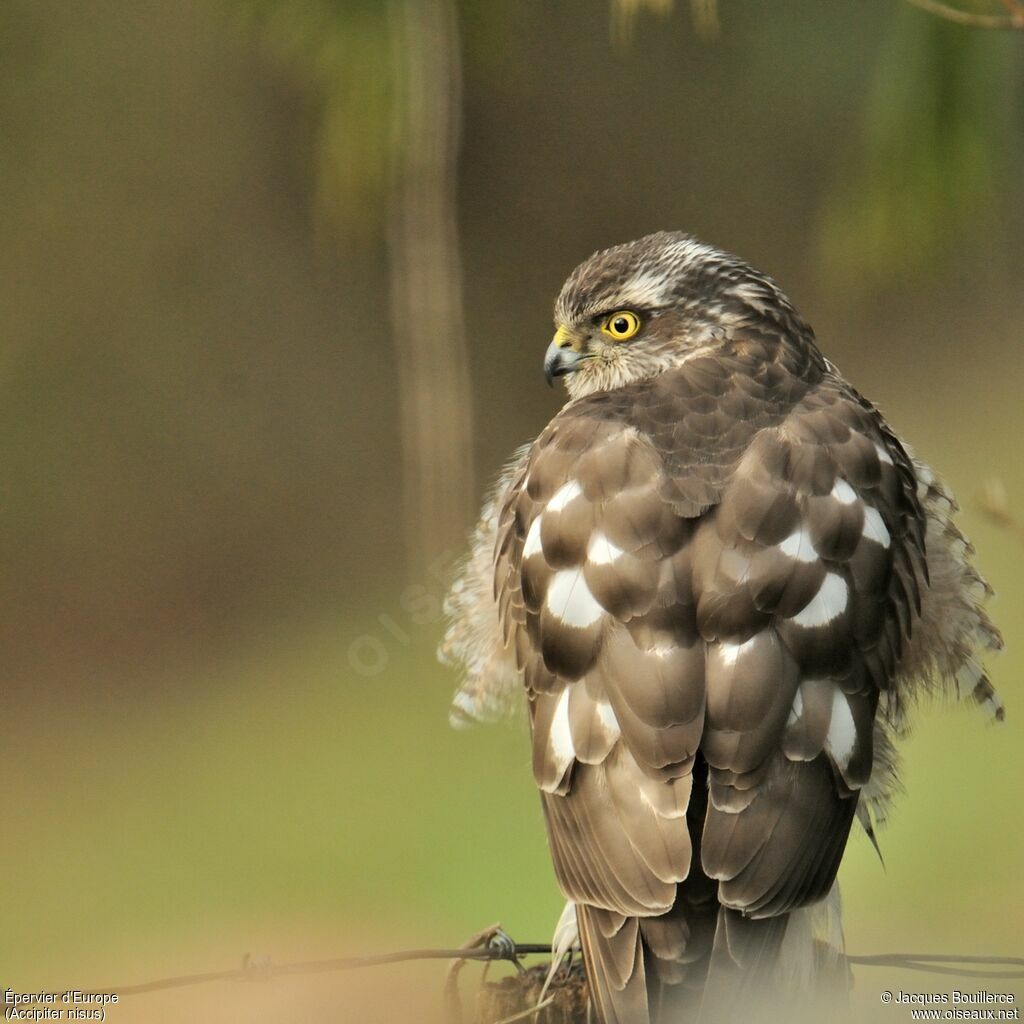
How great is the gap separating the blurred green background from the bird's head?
2742 millimetres

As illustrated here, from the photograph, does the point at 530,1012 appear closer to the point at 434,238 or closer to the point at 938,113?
the point at 938,113

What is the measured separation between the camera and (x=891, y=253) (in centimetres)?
340

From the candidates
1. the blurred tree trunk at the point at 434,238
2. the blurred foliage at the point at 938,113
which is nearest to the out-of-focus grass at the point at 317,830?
the blurred tree trunk at the point at 434,238

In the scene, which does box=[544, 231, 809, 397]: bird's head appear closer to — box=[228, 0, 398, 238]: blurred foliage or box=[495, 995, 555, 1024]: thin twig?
box=[228, 0, 398, 238]: blurred foliage


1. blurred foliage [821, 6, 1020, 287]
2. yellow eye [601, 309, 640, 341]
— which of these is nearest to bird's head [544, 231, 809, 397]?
yellow eye [601, 309, 640, 341]

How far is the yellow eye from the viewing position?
327cm

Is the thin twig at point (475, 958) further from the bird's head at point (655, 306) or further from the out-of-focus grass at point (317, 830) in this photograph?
the out-of-focus grass at point (317, 830)

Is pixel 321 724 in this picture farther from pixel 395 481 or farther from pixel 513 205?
pixel 513 205

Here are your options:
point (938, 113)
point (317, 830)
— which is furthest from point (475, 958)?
point (317, 830)

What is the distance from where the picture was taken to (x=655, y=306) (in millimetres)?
3244

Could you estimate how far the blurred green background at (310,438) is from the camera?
Result: 6656 mm

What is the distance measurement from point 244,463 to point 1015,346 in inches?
158

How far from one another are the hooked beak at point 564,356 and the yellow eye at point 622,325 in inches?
3.0

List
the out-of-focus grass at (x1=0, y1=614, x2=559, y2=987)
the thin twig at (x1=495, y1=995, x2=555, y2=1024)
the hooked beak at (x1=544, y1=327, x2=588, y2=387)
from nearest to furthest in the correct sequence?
the thin twig at (x1=495, y1=995, x2=555, y2=1024) < the hooked beak at (x1=544, y1=327, x2=588, y2=387) < the out-of-focus grass at (x1=0, y1=614, x2=559, y2=987)
